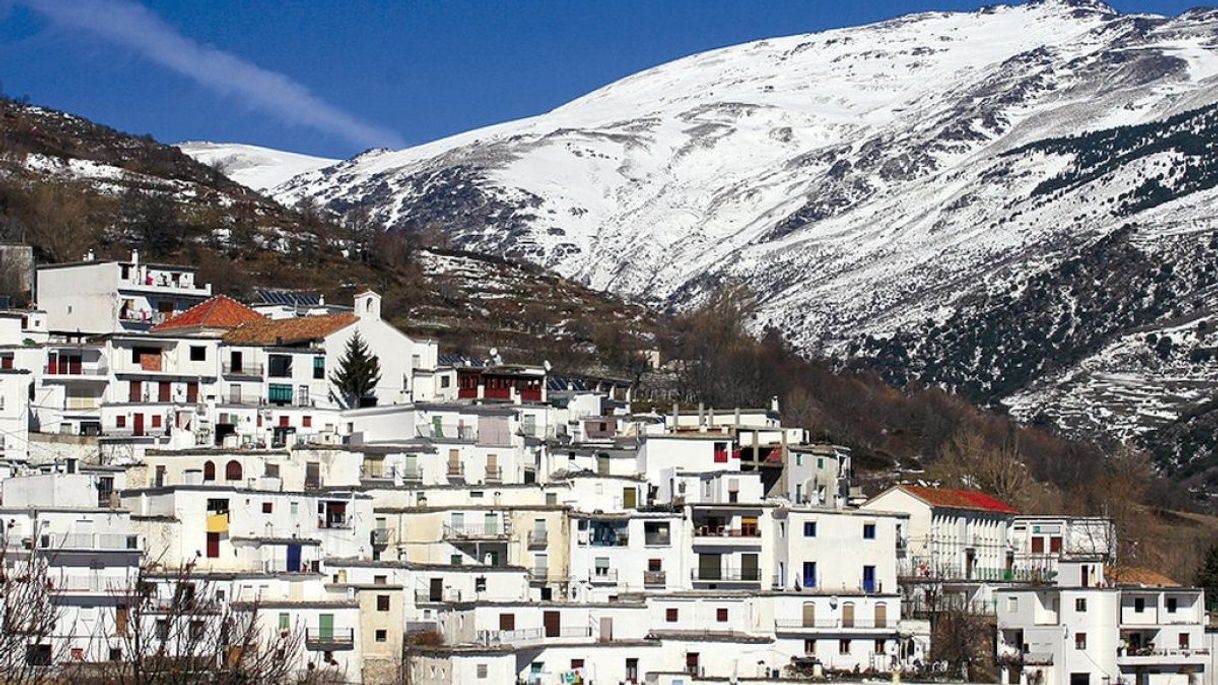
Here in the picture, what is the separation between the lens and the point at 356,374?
3563 inches

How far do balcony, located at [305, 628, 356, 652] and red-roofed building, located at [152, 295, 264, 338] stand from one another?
31.5 m

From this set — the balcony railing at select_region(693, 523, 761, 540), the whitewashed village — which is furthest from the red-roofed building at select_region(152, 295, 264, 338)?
the balcony railing at select_region(693, 523, 761, 540)

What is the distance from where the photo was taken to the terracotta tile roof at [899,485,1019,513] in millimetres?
87562

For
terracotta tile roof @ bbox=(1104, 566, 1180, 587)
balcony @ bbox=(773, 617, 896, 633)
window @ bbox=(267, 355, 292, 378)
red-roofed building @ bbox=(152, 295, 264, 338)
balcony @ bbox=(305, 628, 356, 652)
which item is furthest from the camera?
red-roofed building @ bbox=(152, 295, 264, 338)

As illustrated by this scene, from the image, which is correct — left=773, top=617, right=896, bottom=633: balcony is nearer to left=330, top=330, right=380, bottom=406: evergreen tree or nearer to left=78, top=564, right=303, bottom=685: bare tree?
left=78, top=564, right=303, bottom=685: bare tree

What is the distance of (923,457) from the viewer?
435 ft

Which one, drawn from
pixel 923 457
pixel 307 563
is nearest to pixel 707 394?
pixel 923 457

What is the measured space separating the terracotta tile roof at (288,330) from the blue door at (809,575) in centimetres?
2515

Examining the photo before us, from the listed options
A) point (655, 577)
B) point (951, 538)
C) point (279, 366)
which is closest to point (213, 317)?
point (279, 366)

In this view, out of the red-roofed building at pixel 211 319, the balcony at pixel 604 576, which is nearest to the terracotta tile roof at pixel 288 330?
the red-roofed building at pixel 211 319

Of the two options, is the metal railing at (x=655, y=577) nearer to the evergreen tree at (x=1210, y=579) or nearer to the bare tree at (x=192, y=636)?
the bare tree at (x=192, y=636)

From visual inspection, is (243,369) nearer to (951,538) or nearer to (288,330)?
(288,330)

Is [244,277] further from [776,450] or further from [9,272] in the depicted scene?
[776,450]

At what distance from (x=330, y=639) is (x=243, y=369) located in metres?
26.5
